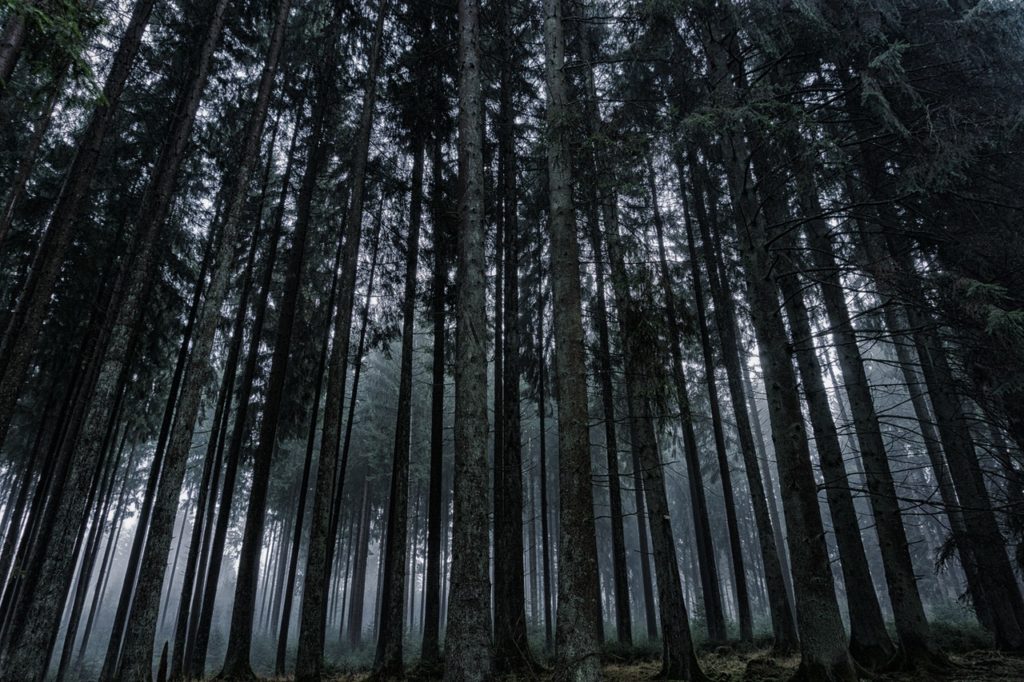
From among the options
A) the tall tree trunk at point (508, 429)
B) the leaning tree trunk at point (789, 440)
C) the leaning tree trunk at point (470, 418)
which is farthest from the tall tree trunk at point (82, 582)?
the leaning tree trunk at point (789, 440)

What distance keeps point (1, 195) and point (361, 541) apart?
22309mm

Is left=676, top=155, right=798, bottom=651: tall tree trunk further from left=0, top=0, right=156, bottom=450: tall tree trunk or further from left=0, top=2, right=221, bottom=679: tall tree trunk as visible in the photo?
left=0, top=0, right=156, bottom=450: tall tree trunk

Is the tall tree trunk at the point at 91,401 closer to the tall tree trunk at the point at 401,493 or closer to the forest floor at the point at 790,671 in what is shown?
the tall tree trunk at the point at 401,493

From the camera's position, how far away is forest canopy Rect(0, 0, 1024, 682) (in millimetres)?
6996

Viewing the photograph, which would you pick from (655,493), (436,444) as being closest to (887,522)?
(655,493)

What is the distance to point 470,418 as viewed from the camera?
7492mm

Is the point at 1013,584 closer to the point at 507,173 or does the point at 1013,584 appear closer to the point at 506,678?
the point at 506,678

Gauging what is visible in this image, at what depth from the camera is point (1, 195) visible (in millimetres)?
13227

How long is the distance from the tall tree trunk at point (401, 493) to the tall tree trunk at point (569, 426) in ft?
19.1

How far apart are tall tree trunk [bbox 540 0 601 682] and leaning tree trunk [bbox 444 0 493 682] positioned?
1371 mm

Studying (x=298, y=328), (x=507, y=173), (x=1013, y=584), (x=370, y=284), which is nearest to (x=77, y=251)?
(x=298, y=328)

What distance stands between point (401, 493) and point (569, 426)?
614cm

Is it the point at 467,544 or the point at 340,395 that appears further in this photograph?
the point at 340,395

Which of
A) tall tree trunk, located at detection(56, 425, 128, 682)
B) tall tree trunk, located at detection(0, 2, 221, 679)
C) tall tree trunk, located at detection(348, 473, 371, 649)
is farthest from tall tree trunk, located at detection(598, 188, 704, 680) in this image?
tall tree trunk, located at detection(348, 473, 371, 649)
